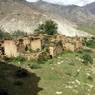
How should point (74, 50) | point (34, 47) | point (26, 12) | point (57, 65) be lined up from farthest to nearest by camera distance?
point (26, 12) < point (74, 50) < point (34, 47) < point (57, 65)

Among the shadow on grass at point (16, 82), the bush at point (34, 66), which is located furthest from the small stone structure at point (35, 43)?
the shadow on grass at point (16, 82)

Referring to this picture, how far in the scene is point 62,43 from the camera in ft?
161

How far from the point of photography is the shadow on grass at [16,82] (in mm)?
30316

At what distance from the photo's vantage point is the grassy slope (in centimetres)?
3142

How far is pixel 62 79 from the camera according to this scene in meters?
35.0

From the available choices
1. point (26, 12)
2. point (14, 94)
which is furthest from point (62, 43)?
point (26, 12)

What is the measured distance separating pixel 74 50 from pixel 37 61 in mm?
10917

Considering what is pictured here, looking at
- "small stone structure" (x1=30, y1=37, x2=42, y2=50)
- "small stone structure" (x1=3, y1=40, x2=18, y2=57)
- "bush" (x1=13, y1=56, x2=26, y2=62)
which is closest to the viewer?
"bush" (x1=13, y1=56, x2=26, y2=62)

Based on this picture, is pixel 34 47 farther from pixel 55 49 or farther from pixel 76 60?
pixel 76 60

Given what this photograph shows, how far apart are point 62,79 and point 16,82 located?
17.9 ft

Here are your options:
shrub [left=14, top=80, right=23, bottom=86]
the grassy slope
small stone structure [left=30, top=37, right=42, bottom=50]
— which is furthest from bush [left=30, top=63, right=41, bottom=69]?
small stone structure [left=30, top=37, right=42, bottom=50]

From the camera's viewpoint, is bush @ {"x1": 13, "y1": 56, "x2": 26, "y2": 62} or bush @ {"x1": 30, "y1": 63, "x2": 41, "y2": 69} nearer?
bush @ {"x1": 30, "y1": 63, "x2": 41, "y2": 69}

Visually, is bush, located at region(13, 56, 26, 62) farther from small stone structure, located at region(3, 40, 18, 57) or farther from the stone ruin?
small stone structure, located at region(3, 40, 18, 57)

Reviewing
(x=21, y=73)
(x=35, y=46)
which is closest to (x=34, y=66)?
(x=21, y=73)
